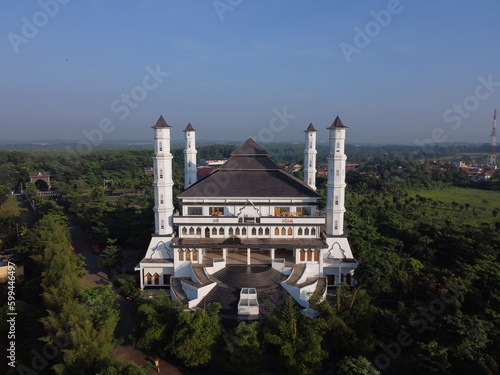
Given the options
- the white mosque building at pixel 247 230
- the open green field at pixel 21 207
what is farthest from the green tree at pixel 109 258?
the open green field at pixel 21 207

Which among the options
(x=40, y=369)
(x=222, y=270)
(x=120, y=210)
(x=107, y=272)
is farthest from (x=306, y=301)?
(x=120, y=210)

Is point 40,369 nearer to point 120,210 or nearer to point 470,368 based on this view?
point 470,368

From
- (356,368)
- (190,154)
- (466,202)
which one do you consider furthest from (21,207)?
(466,202)

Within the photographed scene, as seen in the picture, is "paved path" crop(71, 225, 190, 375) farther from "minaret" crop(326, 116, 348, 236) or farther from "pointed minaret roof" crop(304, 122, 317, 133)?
"pointed minaret roof" crop(304, 122, 317, 133)

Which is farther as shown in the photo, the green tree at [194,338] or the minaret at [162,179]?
the minaret at [162,179]

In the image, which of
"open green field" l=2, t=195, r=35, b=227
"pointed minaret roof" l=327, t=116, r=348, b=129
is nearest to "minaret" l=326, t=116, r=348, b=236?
"pointed minaret roof" l=327, t=116, r=348, b=129

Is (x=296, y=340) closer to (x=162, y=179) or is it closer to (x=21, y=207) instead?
(x=162, y=179)

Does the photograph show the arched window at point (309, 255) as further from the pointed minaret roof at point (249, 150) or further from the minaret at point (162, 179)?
the minaret at point (162, 179)
